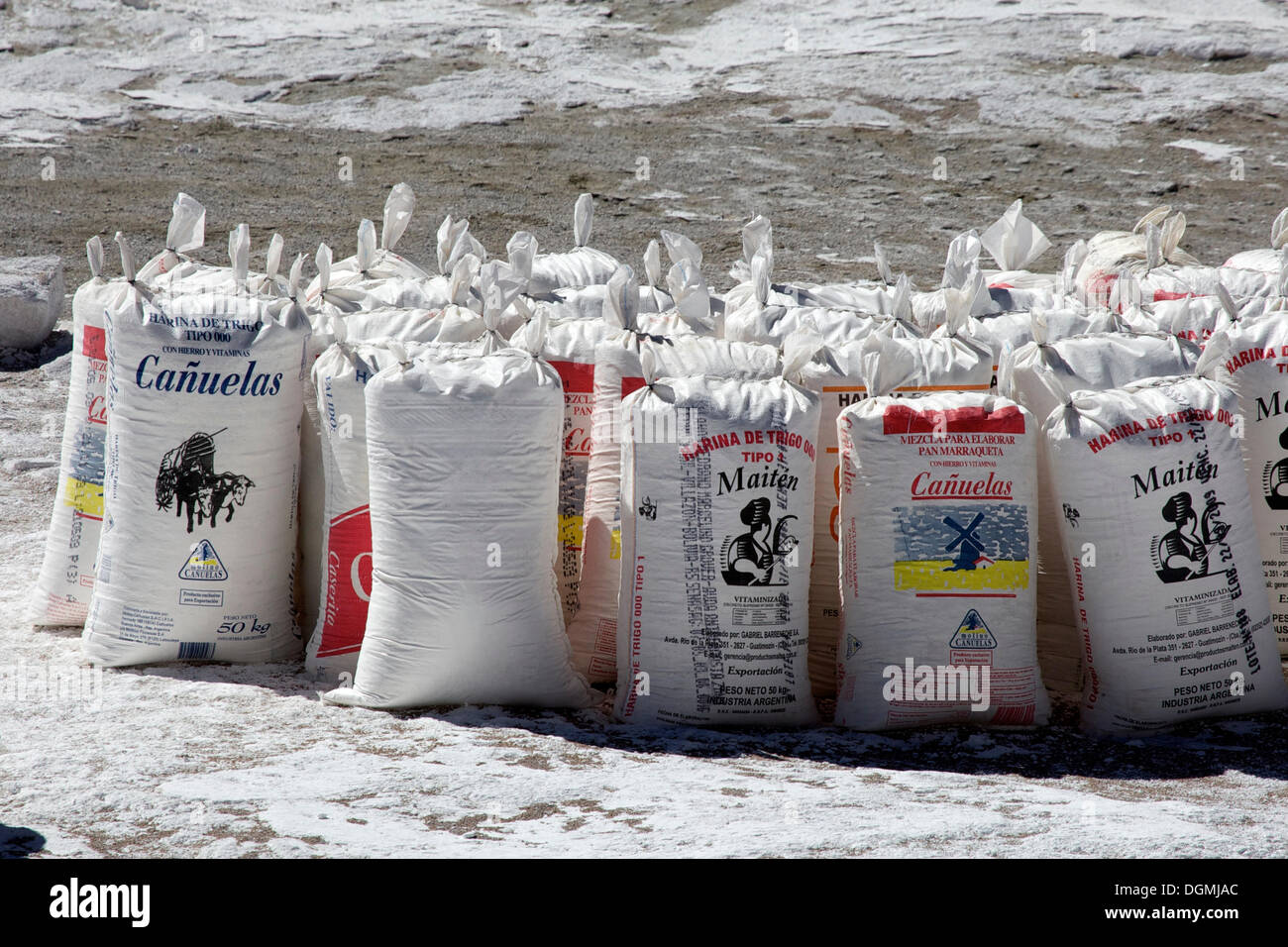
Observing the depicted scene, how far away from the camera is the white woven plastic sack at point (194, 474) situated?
9.29 feet

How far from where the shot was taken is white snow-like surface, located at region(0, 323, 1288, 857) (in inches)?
80.9

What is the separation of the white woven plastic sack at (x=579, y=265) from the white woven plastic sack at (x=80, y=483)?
112 centimetres

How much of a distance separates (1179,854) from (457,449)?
1.45m

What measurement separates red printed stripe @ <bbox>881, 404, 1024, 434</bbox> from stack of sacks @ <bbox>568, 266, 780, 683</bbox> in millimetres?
299

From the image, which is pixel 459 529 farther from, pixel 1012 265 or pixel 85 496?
pixel 1012 265

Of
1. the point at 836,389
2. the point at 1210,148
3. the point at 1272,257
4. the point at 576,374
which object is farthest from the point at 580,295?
the point at 1210,148

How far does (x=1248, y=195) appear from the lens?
8.85m

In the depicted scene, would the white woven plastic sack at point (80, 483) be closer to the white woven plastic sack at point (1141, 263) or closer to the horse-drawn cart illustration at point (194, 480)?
the horse-drawn cart illustration at point (194, 480)

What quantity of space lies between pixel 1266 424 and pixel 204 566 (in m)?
2.32

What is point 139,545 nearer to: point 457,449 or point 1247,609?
point 457,449

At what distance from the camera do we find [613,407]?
2.88 meters

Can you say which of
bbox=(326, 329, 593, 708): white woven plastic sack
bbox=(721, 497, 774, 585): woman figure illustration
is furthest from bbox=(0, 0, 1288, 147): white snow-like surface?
bbox=(721, 497, 774, 585): woman figure illustration
